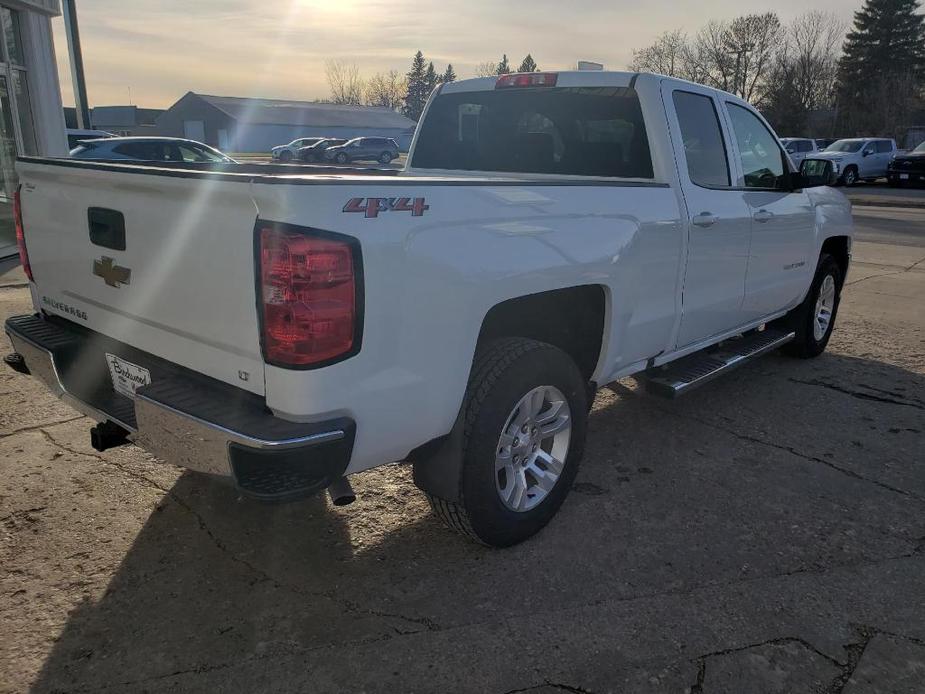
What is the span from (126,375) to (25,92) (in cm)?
1168

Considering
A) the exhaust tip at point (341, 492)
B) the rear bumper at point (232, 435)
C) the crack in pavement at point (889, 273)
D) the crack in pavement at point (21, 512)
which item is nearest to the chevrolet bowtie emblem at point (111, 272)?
the rear bumper at point (232, 435)

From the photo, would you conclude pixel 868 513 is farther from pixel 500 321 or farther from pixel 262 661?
pixel 262 661

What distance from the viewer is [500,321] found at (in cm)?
308

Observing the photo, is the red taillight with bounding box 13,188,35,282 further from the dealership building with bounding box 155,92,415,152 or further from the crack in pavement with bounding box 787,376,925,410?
the dealership building with bounding box 155,92,415,152

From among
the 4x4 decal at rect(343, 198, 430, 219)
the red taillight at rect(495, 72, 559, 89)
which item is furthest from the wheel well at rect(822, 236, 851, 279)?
the 4x4 decal at rect(343, 198, 430, 219)

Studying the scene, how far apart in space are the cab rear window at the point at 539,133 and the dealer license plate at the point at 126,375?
250 centimetres

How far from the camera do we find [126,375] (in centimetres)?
279

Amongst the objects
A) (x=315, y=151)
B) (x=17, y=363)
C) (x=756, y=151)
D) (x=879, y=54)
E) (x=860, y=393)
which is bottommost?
(x=315, y=151)

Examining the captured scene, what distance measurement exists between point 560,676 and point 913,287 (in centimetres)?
920

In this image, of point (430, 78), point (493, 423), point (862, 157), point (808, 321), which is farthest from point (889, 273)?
point (430, 78)

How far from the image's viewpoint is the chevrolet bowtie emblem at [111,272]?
266 centimetres

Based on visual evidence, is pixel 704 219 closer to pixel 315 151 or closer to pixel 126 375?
pixel 126 375

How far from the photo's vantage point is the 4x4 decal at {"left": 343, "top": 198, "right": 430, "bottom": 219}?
7.07 feet

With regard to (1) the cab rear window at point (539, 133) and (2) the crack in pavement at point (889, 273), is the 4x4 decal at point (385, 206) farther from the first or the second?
(2) the crack in pavement at point (889, 273)
